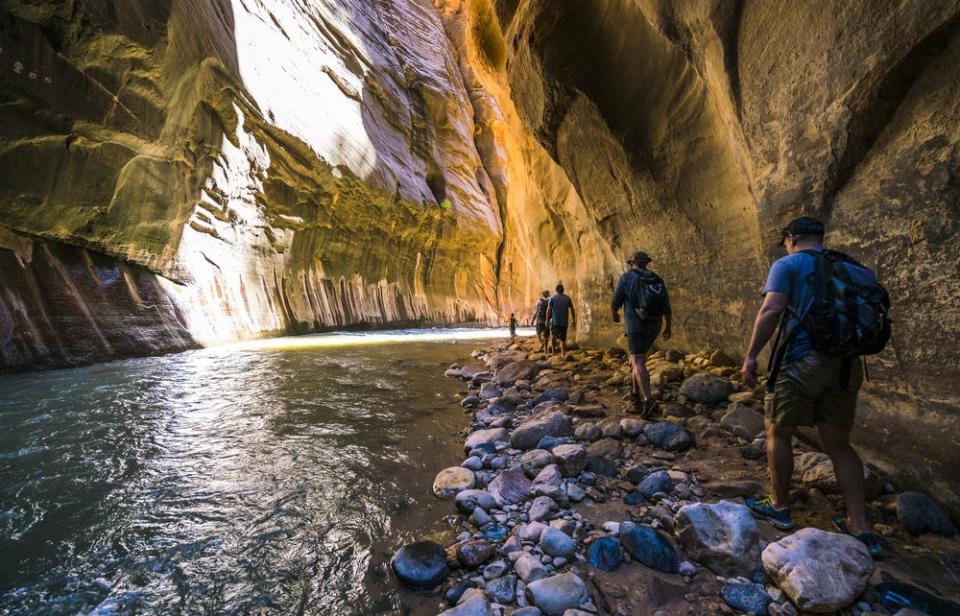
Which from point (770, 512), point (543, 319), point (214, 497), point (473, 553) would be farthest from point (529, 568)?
point (543, 319)

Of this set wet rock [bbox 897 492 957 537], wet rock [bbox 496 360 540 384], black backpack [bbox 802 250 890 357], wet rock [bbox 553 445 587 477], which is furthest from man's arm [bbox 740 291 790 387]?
wet rock [bbox 496 360 540 384]

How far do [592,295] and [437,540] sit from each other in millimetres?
6972

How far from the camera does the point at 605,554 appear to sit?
182 cm

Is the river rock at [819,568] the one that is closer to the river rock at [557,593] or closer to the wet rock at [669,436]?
the river rock at [557,593]

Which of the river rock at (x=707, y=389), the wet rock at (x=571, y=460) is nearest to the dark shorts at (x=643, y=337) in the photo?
the river rock at (x=707, y=389)

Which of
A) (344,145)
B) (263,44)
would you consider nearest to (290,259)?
(344,145)

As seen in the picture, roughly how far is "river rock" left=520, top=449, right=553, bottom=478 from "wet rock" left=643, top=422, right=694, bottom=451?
94 centimetres

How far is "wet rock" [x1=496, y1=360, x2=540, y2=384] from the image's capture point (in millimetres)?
6023

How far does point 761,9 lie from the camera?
136 inches

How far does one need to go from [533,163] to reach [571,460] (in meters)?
9.14

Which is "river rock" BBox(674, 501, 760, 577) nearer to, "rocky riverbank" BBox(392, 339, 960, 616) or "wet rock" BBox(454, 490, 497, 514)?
"rocky riverbank" BBox(392, 339, 960, 616)

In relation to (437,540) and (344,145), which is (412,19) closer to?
(344,145)

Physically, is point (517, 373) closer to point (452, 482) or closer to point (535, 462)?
point (535, 462)

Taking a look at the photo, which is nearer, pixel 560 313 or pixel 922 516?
pixel 922 516
